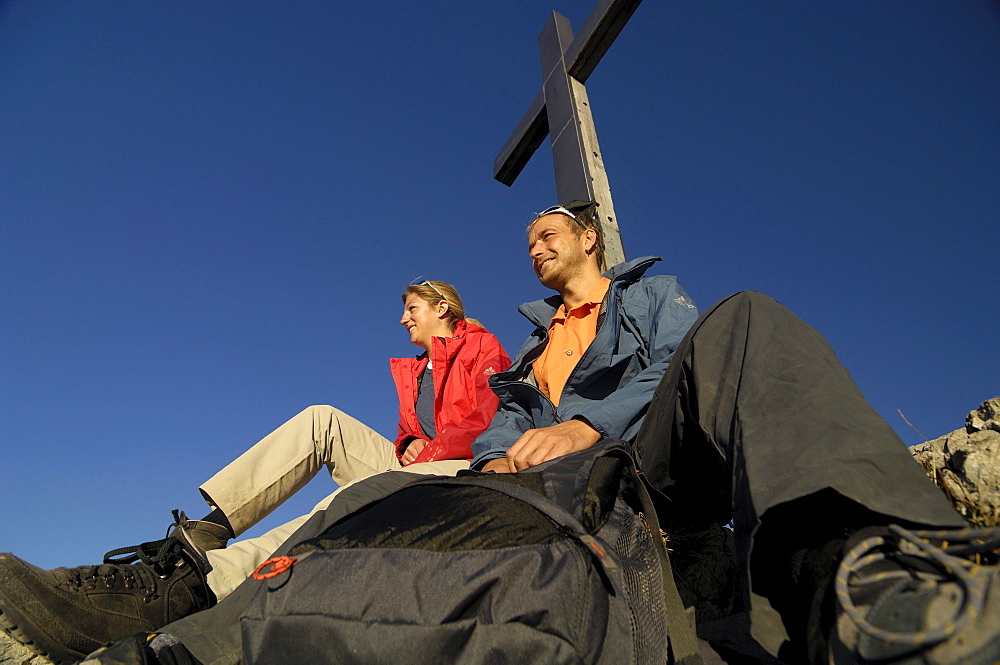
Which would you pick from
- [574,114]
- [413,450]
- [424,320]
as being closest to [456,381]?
[413,450]

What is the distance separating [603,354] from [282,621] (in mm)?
1740

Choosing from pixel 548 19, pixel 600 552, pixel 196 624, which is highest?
pixel 548 19

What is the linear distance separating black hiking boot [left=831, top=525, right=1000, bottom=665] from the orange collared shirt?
1855 millimetres

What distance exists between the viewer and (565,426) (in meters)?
1.98

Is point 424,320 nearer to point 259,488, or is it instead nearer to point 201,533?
point 259,488

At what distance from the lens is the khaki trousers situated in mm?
2250

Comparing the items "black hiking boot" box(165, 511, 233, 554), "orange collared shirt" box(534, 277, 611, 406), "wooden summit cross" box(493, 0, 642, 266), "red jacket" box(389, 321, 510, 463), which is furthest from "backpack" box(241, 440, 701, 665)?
"wooden summit cross" box(493, 0, 642, 266)

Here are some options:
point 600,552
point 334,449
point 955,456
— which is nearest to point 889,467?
point 600,552

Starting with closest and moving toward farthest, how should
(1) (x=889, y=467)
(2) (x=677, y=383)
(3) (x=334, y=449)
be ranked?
(1) (x=889, y=467), (2) (x=677, y=383), (3) (x=334, y=449)

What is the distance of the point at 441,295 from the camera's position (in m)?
4.63

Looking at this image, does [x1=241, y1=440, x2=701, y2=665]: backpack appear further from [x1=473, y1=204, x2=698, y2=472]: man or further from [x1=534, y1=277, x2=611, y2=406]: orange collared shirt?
[x1=534, y1=277, x2=611, y2=406]: orange collared shirt

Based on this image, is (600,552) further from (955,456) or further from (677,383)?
(955,456)

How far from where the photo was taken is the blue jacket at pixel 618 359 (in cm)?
230

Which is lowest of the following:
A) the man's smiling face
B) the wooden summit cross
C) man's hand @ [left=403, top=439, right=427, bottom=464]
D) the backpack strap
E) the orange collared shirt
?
the backpack strap
